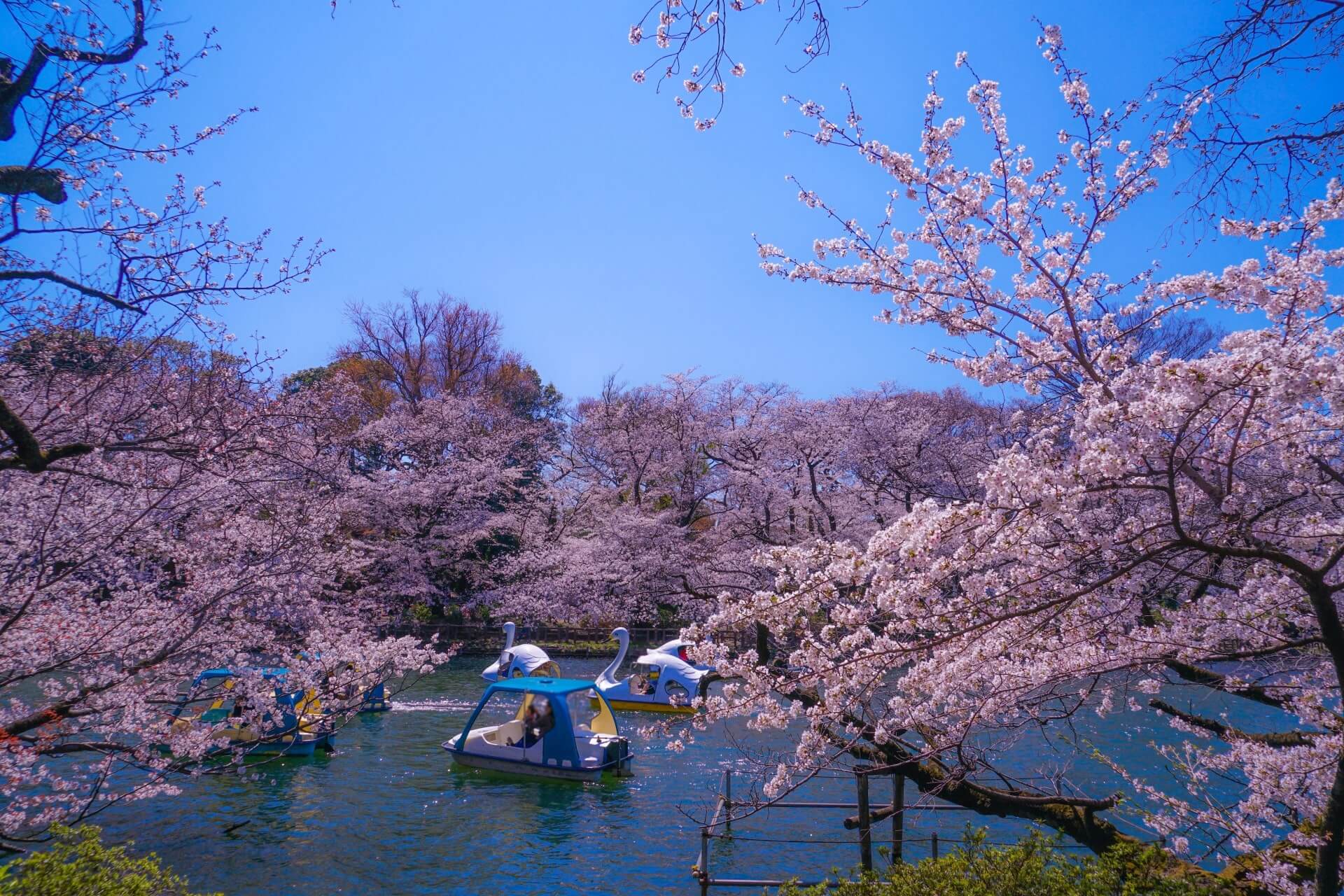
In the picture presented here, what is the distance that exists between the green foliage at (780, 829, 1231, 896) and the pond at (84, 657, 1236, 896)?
2056 mm

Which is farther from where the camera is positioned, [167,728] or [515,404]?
[515,404]

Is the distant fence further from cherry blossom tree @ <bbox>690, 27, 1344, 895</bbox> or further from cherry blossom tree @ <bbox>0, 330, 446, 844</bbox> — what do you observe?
cherry blossom tree @ <bbox>690, 27, 1344, 895</bbox>

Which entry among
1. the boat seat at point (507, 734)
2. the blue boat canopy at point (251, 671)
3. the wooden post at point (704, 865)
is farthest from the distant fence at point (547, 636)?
the wooden post at point (704, 865)

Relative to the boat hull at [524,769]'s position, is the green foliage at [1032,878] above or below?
above

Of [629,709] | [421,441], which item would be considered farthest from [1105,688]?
[421,441]

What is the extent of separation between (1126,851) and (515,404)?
28055 mm

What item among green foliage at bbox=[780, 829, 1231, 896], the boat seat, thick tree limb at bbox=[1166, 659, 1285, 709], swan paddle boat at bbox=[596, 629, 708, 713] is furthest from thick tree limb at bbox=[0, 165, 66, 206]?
swan paddle boat at bbox=[596, 629, 708, 713]

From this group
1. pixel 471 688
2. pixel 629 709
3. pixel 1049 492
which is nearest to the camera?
pixel 1049 492

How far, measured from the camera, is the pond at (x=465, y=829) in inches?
286

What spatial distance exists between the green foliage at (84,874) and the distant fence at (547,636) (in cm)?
1796

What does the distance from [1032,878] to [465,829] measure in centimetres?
673

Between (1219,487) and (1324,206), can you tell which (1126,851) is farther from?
(1324,206)

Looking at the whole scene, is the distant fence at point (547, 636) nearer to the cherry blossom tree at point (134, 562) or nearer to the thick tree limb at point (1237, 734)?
the cherry blossom tree at point (134, 562)

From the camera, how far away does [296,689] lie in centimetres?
695
